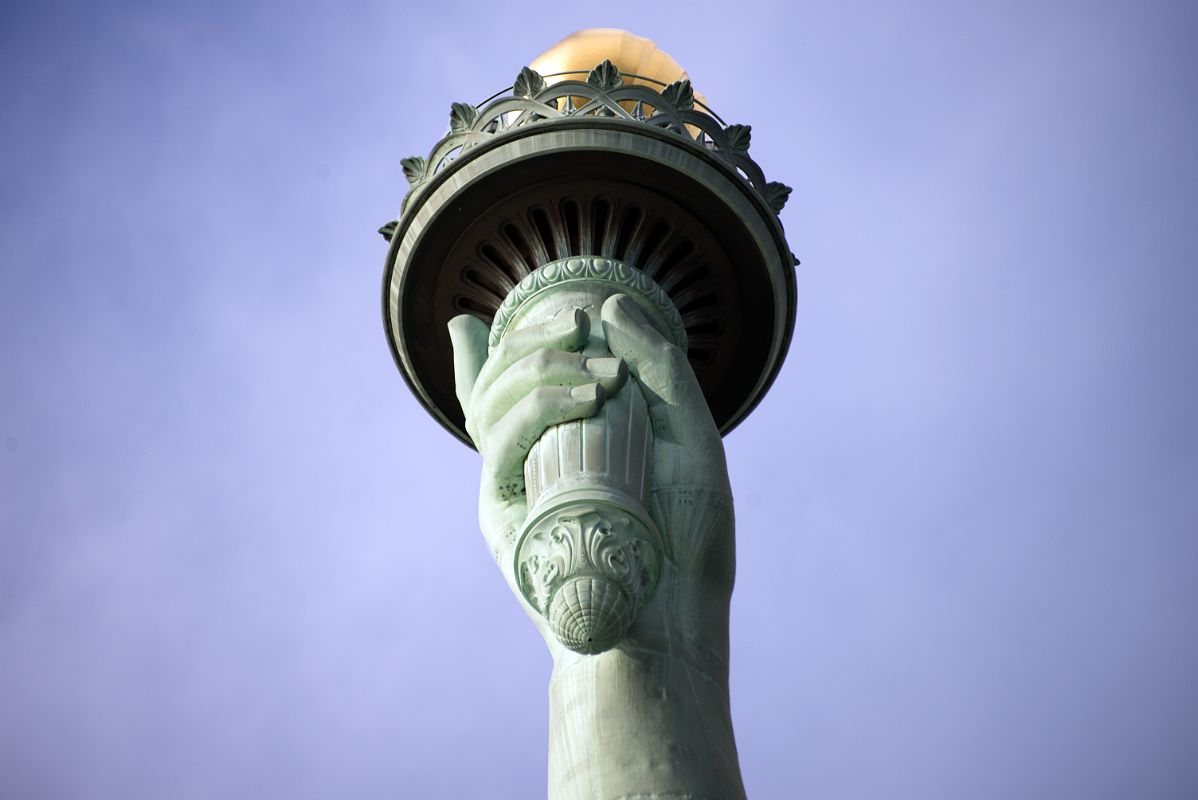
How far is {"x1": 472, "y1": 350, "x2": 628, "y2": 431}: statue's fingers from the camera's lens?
512 inches

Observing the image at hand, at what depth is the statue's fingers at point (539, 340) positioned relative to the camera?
1356 centimetres

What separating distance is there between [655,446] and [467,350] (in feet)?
8.04

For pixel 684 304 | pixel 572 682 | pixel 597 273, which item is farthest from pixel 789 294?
pixel 572 682

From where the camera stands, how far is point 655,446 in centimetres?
1301

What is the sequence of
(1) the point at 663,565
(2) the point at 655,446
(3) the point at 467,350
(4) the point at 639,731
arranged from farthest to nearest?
(3) the point at 467,350 → (2) the point at 655,446 → (1) the point at 663,565 → (4) the point at 639,731

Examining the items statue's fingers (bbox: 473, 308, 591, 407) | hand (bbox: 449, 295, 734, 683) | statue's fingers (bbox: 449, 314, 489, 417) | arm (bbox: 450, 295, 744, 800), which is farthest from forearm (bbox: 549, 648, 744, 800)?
statue's fingers (bbox: 449, 314, 489, 417)

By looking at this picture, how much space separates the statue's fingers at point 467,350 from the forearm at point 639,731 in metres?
3.19

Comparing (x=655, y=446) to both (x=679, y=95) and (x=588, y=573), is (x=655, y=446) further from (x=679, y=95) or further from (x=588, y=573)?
(x=679, y=95)

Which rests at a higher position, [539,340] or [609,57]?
[609,57]

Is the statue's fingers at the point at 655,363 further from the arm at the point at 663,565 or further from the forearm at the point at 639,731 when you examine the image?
the forearm at the point at 639,731

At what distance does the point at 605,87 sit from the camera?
50.0ft

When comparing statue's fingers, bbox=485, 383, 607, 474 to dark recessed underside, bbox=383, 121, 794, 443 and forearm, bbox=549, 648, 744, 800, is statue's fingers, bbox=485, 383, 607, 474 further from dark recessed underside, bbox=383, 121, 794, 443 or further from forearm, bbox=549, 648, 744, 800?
dark recessed underside, bbox=383, 121, 794, 443

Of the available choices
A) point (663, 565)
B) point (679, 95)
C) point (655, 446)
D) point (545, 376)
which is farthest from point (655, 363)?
point (679, 95)

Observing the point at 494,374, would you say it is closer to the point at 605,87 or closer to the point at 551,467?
the point at 551,467
